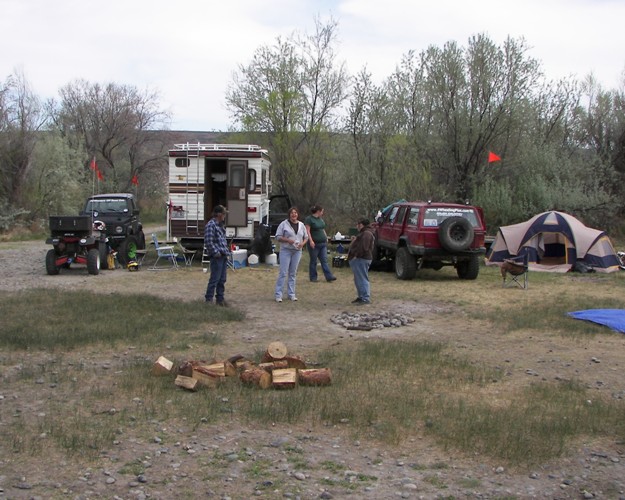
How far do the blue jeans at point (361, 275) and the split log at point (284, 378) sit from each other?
4.80 m

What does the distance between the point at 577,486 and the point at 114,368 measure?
14.7ft

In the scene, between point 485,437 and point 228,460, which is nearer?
point 228,460

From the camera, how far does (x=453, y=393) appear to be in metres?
6.30

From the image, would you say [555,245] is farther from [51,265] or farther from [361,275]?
[51,265]

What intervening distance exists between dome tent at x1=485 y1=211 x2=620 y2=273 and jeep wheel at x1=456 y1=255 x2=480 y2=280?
6.16ft

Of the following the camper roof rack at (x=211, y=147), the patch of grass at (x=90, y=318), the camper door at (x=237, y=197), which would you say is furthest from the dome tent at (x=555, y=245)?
the patch of grass at (x=90, y=318)

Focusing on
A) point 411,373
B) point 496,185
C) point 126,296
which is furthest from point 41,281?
point 496,185

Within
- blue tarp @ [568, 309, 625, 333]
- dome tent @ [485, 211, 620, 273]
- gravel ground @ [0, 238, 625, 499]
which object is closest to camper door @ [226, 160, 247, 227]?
dome tent @ [485, 211, 620, 273]

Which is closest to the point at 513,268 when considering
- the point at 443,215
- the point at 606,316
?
the point at 443,215

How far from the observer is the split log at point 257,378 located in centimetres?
630

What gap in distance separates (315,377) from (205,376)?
101 centimetres

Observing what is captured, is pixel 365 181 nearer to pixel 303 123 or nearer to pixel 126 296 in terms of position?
pixel 303 123

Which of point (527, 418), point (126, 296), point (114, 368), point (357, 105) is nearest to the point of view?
point (527, 418)

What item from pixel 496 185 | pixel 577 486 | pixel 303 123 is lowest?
pixel 577 486
